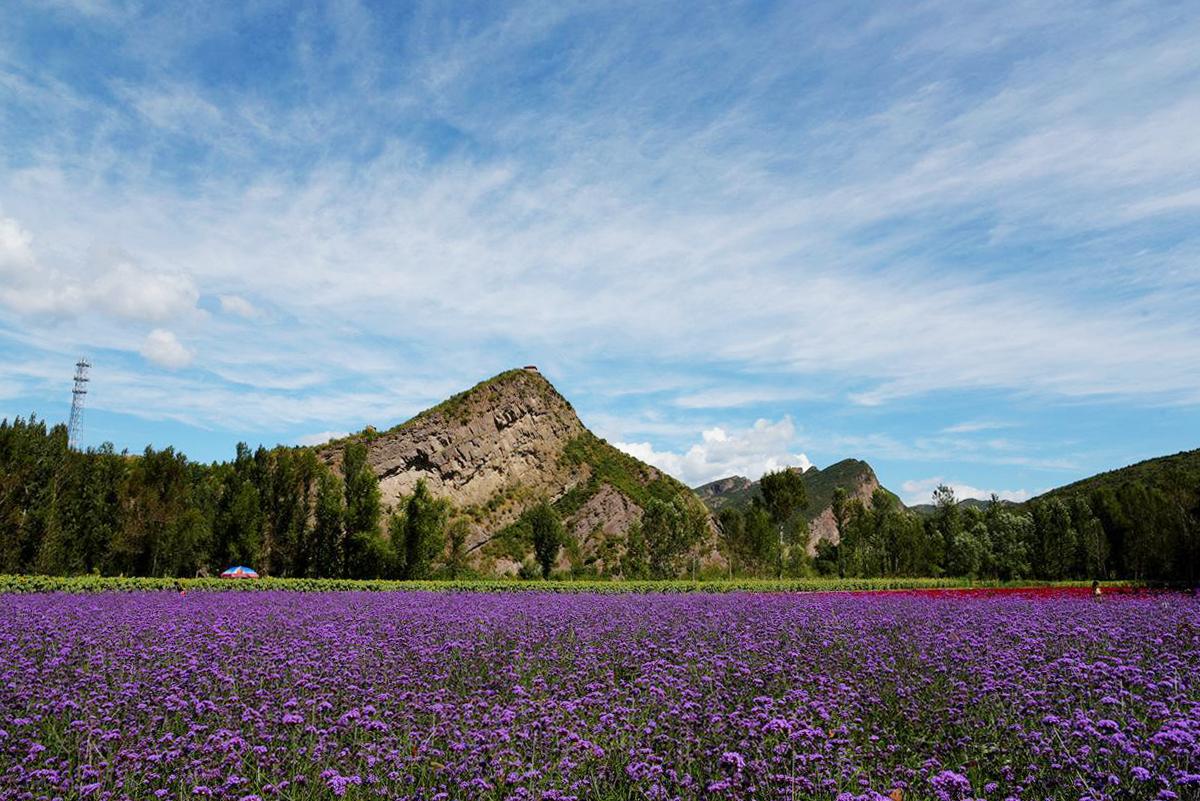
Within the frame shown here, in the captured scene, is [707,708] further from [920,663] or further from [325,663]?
[325,663]

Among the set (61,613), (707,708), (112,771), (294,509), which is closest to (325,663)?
(112,771)

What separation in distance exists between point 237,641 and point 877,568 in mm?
60219

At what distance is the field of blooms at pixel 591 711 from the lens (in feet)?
17.1

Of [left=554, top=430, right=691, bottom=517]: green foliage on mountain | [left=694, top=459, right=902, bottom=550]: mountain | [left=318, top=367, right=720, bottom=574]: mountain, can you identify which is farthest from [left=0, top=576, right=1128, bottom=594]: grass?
[left=694, top=459, right=902, bottom=550]: mountain

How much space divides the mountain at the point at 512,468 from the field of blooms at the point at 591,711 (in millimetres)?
47679

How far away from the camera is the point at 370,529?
1786 inches

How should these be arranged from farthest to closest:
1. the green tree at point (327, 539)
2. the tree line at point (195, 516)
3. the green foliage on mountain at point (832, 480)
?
the green foliage on mountain at point (832, 480), the green tree at point (327, 539), the tree line at point (195, 516)

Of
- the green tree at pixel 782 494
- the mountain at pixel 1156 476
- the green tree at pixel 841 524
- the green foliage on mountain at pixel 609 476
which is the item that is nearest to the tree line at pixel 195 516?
the green foliage on mountain at pixel 609 476

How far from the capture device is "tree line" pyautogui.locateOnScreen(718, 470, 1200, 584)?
55.8 meters

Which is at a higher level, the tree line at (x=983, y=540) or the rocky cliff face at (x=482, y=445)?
the rocky cliff face at (x=482, y=445)

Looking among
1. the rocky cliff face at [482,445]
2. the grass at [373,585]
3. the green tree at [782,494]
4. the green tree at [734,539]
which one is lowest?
the grass at [373,585]

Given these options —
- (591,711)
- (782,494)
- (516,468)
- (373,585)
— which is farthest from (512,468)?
(591,711)

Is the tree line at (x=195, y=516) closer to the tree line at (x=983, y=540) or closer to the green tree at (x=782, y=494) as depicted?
the tree line at (x=983, y=540)

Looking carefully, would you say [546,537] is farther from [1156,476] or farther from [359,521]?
[1156,476]
